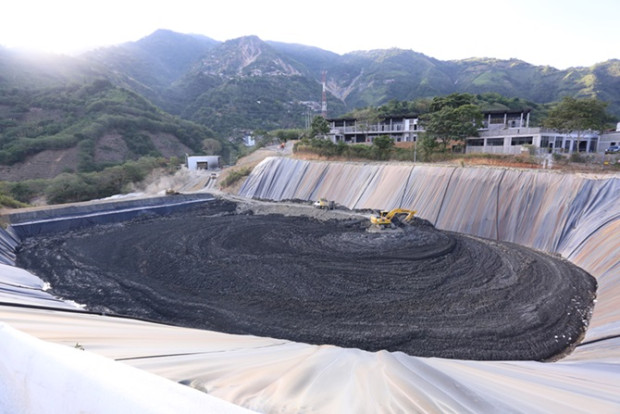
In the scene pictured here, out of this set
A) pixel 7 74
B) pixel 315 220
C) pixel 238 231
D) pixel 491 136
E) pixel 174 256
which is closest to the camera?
pixel 174 256

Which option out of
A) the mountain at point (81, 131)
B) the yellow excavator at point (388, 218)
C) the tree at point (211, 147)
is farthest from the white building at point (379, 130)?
the mountain at point (81, 131)

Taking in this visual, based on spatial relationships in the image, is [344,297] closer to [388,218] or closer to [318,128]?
[388,218]

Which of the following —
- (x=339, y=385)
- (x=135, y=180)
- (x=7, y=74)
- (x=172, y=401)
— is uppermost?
(x=7, y=74)

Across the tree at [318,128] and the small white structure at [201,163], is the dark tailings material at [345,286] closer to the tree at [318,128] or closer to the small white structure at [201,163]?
the tree at [318,128]

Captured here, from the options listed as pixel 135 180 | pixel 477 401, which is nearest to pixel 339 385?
pixel 477 401

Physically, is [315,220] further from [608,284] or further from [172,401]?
[172,401]

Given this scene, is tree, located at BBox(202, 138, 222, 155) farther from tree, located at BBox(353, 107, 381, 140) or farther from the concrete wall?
the concrete wall

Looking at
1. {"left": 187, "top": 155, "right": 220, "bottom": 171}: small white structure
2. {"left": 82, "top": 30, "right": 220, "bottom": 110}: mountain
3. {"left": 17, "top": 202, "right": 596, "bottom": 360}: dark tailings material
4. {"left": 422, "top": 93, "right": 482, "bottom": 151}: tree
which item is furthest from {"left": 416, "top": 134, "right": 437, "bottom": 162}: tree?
{"left": 82, "top": 30, "right": 220, "bottom": 110}: mountain
